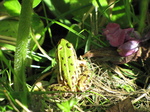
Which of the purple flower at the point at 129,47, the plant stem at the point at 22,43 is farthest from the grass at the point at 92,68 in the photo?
the purple flower at the point at 129,47

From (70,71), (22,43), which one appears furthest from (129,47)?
(22,43)

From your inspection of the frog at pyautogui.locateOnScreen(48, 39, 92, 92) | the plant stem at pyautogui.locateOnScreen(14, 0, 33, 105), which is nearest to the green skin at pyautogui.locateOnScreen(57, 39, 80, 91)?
the frog at pyautogui.locateOnScreen(48, 39, 92, 92)

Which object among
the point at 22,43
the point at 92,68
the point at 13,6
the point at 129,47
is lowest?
the point at 92,68

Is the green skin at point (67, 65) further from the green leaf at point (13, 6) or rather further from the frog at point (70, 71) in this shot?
the green leaf at point (13, 6)

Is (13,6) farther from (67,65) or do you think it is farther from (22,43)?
(67,65)

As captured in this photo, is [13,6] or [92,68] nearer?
[13,6]
